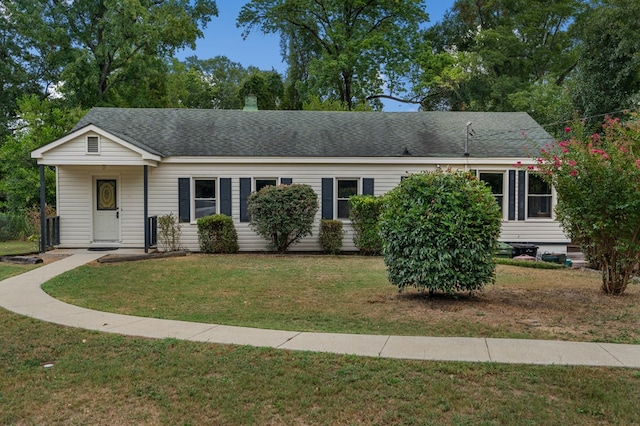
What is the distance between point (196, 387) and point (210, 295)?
4.07 metres

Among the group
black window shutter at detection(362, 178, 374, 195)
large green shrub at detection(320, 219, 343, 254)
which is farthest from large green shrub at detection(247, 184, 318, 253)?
black window shutter at detection(362, 178, 374, 195)

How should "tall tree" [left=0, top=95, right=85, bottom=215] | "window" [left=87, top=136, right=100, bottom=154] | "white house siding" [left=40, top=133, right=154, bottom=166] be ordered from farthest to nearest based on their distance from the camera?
1. "tall tree" [left=0, top=95, right=85, bottom=215]
2. "window" [left=87, top=136, right=100, bottom=154]
3. "white house siding" [left=40, top=133, right=154, bottom=166]

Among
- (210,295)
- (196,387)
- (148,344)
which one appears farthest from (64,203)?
(196,387)

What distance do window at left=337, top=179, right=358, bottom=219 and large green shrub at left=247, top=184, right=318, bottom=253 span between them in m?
1.48

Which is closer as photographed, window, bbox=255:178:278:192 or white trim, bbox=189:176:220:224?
white trim, bbox=189:176:220:224

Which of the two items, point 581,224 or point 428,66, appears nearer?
point 581,224

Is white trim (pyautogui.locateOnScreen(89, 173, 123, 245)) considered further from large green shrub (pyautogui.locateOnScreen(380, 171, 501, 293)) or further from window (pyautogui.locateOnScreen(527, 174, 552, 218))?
window (pyautogui.locateOnScreen(527, 174, 552, 218))

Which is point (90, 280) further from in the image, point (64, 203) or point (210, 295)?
point (64, 203)

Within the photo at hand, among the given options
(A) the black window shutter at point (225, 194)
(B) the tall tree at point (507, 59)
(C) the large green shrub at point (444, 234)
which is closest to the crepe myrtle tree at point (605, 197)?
(C) the large green shrub at point (444, 234)

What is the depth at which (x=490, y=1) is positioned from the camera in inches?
1244

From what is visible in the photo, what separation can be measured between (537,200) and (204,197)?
10.9m

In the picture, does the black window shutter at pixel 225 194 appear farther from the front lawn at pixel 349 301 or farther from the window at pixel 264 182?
the front lawn at pixel 349 301

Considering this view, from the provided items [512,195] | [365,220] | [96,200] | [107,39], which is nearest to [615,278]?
[365,220]

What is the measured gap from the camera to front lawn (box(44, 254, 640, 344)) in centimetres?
601
